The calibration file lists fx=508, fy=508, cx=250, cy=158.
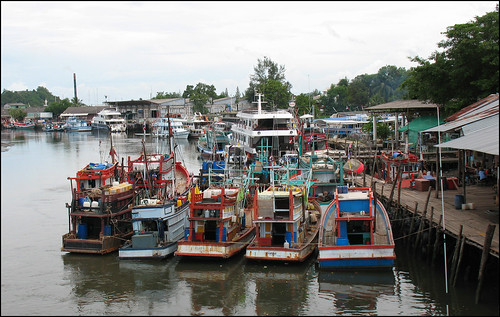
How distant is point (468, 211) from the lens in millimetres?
21062

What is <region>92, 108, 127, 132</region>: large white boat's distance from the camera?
10908cm

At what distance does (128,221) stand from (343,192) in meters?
9.79

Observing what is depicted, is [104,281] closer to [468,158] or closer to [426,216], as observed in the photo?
[426,216]

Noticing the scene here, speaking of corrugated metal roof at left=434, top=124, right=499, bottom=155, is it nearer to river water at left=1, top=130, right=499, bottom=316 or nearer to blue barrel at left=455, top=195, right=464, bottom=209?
blue barrel at left=455, top=195, right=464, bottom=209

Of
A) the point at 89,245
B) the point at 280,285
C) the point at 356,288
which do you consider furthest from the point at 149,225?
the point at 356,288

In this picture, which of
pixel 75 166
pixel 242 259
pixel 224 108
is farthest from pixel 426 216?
pixel 224 108

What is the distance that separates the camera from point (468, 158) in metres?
31.8

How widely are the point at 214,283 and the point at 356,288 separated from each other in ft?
17.2

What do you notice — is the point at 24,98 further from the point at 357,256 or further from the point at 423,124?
the point at 357,256

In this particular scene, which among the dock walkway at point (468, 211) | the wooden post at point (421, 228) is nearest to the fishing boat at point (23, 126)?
the dock walkway at point (468, 211)

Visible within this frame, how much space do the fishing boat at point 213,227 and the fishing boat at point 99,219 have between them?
3451 mm

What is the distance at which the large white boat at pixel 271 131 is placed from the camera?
3703cm

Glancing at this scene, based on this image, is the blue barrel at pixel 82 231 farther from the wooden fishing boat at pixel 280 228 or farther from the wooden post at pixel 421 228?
the wooden post at pixel 421 228

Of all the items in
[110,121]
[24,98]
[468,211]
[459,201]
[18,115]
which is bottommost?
[468,211]
